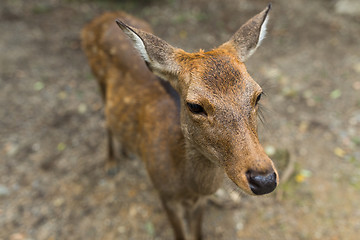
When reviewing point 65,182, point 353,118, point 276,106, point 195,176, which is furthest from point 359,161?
point 65,182

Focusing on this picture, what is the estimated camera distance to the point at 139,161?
177 inches

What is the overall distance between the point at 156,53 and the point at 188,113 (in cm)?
55

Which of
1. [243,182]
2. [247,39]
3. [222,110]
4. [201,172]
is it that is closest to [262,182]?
[243,182]

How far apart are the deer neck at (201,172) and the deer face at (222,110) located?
0.53 ft

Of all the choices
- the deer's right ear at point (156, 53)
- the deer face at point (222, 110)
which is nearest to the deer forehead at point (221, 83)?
the deer face at point (222, 110)

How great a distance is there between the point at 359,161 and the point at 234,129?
3223 millimetres

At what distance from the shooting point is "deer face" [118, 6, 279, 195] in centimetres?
179

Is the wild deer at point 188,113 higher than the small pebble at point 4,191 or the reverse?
higher

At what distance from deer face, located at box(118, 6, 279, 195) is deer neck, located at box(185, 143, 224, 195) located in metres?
0.16

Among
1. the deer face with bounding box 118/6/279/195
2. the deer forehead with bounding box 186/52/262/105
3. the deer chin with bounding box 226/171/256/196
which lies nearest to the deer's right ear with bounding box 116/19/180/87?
the deer face with bounding box 118/6/279/195

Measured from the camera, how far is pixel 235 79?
1955 mm

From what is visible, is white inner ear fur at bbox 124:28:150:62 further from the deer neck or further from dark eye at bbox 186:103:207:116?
the deer neck

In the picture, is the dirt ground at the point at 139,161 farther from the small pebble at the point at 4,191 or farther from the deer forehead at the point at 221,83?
the deer forehead at the point at 221,83

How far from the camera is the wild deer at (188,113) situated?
1879mm
